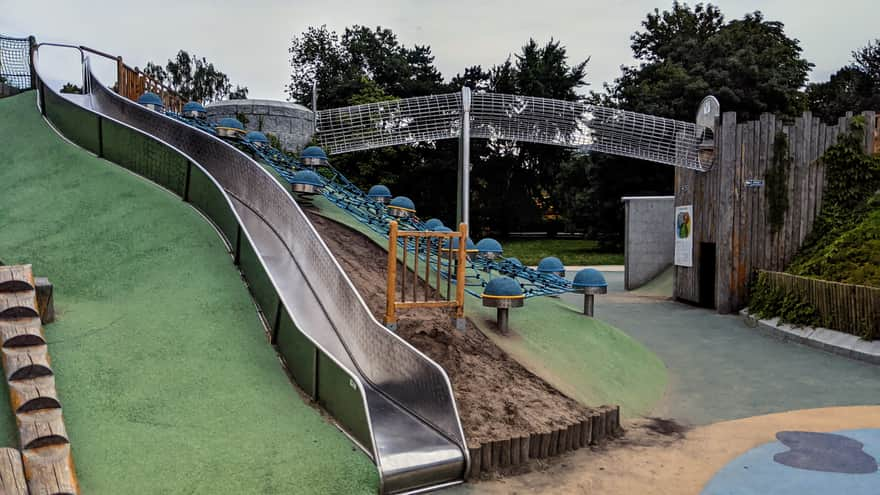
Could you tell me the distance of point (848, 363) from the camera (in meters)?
9.70

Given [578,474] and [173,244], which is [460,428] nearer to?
[578,474]

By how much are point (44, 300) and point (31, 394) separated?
5.83ft

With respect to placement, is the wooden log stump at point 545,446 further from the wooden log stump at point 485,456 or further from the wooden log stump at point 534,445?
the wooden log stump at point 485,456

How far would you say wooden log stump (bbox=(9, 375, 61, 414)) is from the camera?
4.85 meters

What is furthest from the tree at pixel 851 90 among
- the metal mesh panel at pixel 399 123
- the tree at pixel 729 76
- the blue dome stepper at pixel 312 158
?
the blue dome stepper at pixel 312 158

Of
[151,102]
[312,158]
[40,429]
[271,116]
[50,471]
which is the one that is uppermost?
[271,116]

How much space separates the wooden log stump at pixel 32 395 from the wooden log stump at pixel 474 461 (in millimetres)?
3394

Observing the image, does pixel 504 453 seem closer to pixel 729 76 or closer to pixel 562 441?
pixel 562 441

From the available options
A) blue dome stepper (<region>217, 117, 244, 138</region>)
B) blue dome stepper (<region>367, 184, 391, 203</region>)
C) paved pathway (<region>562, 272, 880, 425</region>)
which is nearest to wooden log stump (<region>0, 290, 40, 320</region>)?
paved pathway (<region>562, 272, 880, 425</region>)

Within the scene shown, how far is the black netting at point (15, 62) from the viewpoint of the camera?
17.6m

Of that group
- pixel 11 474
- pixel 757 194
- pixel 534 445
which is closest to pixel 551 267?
pixel 534 445

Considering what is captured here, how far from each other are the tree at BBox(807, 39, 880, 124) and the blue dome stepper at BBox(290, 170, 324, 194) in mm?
34880

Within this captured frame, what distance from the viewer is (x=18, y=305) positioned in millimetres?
5859

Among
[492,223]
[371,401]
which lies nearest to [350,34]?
[492,223]
